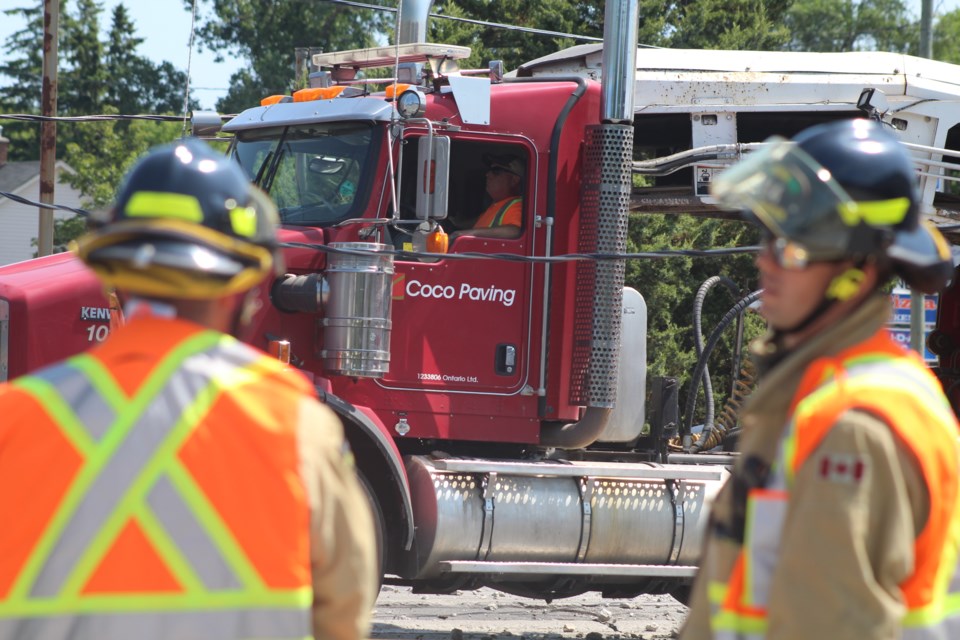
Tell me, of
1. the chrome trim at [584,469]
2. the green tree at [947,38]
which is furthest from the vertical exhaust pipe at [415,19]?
the green tree at [947,38]

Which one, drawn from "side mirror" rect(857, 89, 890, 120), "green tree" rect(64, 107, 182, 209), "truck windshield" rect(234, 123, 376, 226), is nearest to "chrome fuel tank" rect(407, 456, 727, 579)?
"truck windshield" rect(234, 123, 376, 226)

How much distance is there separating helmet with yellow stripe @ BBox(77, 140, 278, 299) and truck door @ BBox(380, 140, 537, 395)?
5070 mm

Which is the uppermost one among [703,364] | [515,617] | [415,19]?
[415,19]

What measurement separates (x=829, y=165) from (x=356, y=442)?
497cm

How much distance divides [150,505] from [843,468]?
1.03 metres

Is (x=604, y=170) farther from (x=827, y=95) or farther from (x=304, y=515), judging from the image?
(x=304, y=515)

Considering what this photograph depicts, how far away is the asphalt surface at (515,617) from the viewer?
7.90m

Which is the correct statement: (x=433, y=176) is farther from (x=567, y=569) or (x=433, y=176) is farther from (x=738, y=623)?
(x=738, y=623)

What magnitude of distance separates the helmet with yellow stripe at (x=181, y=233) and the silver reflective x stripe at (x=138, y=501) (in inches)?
6.9

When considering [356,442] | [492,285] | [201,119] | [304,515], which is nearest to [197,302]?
[304,515]

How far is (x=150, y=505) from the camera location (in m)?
1.98

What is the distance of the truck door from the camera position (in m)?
7.43

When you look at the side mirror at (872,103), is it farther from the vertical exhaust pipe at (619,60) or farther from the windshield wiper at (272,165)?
the windshield wiper at (272,165)

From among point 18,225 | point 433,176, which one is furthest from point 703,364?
point 18,225
